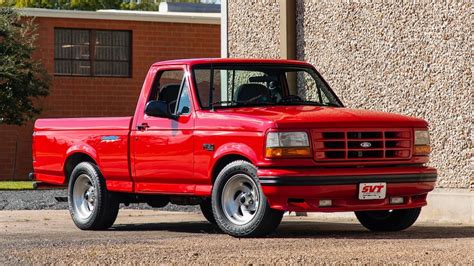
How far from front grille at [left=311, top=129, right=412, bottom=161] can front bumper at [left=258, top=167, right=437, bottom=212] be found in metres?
0.16

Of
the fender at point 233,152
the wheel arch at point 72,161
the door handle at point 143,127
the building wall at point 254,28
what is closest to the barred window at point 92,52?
the building wall at point 254,28

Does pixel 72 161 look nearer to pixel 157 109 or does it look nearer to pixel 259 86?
pixel 157 109

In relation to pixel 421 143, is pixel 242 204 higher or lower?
lower

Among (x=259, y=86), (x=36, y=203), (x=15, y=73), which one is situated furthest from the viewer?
(x=15, y=73)

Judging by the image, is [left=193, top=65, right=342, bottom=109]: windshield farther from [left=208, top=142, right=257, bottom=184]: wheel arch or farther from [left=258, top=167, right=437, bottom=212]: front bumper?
[left=258, top=167, right=437, bottom=212]: front bumper

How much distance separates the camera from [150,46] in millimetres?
40188

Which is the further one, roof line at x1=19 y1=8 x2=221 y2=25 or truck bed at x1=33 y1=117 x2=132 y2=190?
roof line at x1=19 y1=8 x2=221 y2=25

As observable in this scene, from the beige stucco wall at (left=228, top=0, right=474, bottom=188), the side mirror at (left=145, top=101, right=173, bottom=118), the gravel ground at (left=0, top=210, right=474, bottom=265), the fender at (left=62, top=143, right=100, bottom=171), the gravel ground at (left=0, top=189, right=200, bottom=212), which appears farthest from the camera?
the gravel ground at (left=0, top=189, right=200, bottom=212)

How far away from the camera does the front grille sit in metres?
11.9

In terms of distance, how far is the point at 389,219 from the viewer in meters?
13.2

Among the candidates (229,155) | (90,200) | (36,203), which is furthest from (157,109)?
(36,203)

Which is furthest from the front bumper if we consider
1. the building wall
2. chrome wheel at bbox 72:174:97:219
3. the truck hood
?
→ the building wall

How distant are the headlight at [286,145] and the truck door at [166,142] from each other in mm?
1258

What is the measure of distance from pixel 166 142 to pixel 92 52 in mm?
27196
